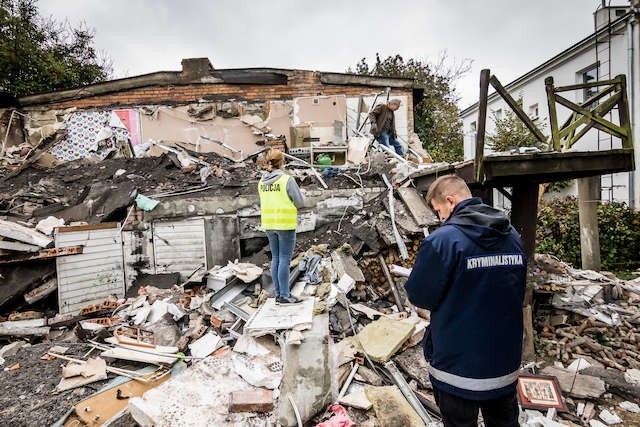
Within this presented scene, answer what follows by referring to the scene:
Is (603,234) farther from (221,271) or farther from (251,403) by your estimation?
(251,403)

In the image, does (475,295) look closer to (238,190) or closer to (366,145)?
(238,190)

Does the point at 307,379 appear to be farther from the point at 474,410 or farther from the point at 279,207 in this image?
the point at 279,207

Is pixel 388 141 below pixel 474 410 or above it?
above

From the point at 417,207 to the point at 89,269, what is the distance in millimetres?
6003

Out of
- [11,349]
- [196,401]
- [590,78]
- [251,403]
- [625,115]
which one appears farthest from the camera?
[590,78]

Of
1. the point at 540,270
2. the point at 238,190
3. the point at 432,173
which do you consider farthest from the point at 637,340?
the point at 238,190

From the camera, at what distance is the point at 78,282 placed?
19.8 feet

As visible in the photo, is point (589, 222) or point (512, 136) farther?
point (512, 136)

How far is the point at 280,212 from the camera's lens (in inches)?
154

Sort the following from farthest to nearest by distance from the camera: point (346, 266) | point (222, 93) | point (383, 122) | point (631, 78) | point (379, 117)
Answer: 1. point (222, 93)
2. point (631, 78)
3. point (379, 117)
4. point (383, 122)
5. point (346, 266)

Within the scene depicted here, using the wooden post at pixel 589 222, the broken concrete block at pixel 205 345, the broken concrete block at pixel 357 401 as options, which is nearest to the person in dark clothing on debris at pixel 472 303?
the broken concrete block at pixel 357 401

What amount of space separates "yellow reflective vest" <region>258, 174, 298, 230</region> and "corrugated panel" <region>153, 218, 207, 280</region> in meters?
3.13

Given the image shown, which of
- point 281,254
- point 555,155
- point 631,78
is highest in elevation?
point 631,78

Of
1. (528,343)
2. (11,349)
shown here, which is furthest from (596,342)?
(11,349)
